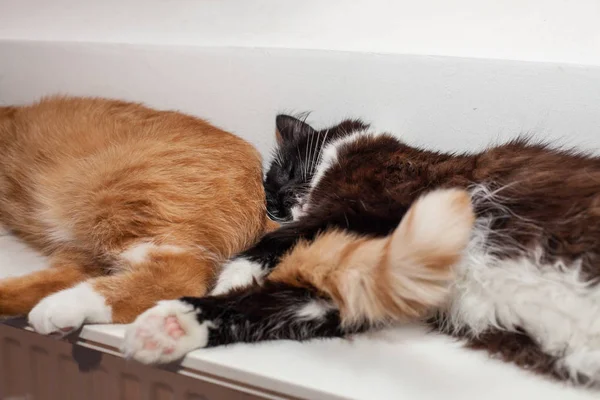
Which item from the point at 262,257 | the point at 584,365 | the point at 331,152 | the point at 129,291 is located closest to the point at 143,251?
the point at 129,291

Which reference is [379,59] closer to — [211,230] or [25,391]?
[211,230]

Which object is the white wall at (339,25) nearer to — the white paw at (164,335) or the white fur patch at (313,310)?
the white fur patch at (313,310)

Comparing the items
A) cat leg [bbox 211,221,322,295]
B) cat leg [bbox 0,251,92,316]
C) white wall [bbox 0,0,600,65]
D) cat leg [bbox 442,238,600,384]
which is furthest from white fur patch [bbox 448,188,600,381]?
cat leg [bbox 0,251,92,316]

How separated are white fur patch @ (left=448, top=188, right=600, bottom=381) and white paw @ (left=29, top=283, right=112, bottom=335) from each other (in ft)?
1.99

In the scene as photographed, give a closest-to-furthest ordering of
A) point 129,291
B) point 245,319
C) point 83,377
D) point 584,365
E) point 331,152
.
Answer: point 584,365
point 245,319
point 129,291
point 83,377
point 331,152

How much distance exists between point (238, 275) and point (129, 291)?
202mm

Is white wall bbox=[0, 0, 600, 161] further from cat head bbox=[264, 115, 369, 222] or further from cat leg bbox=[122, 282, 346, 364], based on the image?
cat leg bbox=[122, 282, 346, 364]

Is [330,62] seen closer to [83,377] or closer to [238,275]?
[238,275]

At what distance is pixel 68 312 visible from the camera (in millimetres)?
871

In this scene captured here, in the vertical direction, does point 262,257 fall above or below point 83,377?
above

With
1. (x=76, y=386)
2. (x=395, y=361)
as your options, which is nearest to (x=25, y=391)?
(x=76, y=386)

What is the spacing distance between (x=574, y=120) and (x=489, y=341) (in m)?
0.62

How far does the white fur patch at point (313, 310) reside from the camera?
840 millimetres

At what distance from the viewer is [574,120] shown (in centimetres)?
117
